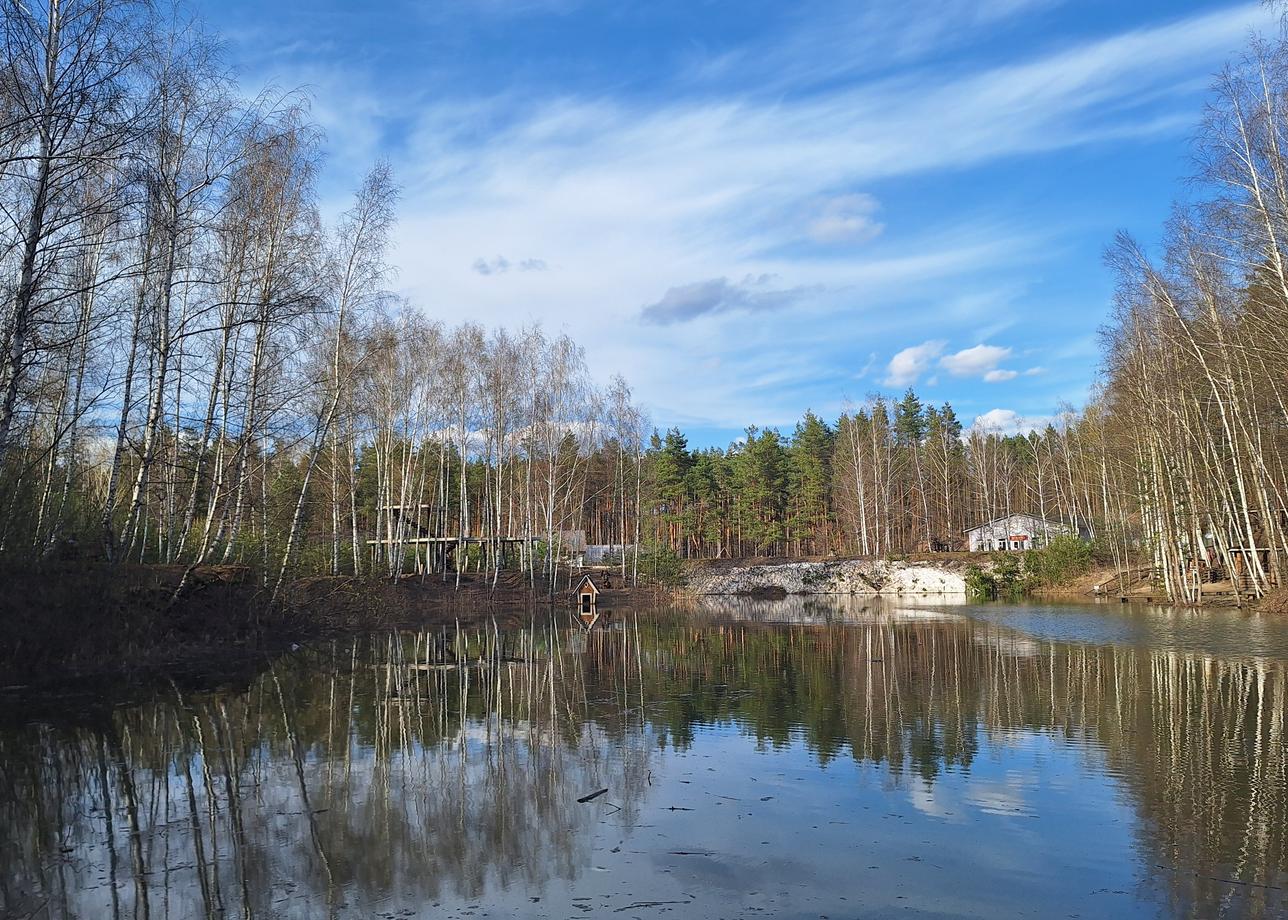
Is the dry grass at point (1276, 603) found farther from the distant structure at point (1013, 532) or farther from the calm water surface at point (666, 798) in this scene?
the distant structure at point (1013, 532)

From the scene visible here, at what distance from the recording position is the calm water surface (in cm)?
458

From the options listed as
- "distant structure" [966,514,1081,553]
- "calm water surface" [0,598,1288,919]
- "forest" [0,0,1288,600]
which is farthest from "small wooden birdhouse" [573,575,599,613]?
"distant structure" [966,514,1081,553]

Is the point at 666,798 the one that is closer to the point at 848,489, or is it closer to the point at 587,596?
the point at 587,596

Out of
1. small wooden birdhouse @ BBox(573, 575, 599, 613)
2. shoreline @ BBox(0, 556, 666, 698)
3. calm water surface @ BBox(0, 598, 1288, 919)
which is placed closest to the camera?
calm water surface @ BBox(0, 598, 1288, 919)

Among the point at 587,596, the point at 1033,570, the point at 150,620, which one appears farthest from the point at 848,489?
the point at 150,620

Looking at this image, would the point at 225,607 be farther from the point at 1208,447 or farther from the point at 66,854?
the point at 1208,447

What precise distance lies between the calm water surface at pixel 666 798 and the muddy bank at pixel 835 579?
37.3 m

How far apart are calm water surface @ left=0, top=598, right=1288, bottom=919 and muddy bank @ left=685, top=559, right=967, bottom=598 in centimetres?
3729

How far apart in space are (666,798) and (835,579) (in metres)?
47.4

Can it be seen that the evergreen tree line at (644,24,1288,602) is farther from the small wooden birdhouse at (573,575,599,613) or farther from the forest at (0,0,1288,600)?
the small wooden birdhouse at (573,575,599,613)

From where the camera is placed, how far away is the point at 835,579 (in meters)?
52.4

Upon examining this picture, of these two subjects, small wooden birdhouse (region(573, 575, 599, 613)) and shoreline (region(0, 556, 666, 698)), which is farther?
small wooden birdhouse (region(573, 575, 599, 613))

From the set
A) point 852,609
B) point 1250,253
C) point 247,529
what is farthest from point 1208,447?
point 247,529

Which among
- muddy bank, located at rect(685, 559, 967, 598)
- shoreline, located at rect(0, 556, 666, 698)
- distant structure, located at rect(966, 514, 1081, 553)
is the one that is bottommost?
muddy bank, located at rect(685, 559, 967, 598)
